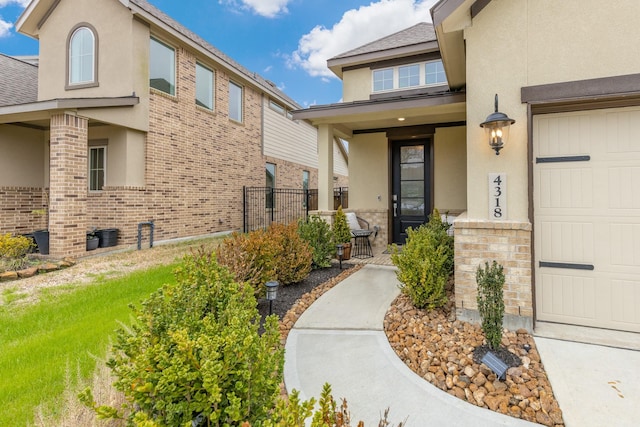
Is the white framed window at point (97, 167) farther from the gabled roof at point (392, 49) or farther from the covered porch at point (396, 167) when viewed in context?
the gabled roof at point (392, 49)

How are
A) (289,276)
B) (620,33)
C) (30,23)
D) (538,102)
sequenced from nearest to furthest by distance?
(620,33)
(538,102)
(289,276)
(30,23)

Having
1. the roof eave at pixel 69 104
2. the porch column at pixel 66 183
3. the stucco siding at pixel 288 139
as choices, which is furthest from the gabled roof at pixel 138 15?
the stucco siding at pixel 288 139

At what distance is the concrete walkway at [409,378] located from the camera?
2352 millimetres

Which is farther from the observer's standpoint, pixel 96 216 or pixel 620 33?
pixel 96 216

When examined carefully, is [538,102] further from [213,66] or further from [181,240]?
[213,66]

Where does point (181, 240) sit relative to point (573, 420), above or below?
above

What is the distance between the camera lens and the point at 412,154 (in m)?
8.75

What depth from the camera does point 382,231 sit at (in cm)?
872

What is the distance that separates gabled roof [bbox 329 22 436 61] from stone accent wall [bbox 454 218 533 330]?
6.60m

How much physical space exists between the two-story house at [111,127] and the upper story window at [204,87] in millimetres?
48

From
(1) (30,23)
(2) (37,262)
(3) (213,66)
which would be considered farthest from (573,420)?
(1) (30,23)

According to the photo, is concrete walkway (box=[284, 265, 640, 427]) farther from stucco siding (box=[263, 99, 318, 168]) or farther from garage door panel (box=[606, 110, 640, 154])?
stucco siding (box=[263, 99, 318, 168])

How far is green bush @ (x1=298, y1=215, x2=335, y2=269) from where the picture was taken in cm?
648

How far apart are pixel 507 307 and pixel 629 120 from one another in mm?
2496
